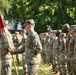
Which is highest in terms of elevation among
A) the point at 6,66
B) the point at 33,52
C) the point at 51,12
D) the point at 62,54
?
the point at 51,12

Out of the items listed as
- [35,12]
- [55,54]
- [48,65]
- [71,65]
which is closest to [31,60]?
[71,65]

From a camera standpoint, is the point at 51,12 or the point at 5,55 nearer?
the point at 5,55

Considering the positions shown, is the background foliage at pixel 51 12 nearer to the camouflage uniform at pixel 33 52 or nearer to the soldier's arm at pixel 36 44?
the camouflage uniform at pixel 33 52

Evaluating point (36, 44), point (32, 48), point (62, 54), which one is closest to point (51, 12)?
point (62, 54)

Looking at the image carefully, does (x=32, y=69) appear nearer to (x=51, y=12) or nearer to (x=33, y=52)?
(x=33, y=52)

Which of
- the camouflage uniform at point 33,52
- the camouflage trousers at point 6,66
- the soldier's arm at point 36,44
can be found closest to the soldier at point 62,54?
the camouflage trousers at point 6,66

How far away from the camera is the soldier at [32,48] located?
11906 mm

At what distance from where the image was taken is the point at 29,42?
1205 cm

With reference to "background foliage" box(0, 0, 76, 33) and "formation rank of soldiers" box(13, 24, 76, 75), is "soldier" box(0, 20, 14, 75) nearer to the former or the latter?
"formation rank of soldiers" box(13, 24, 76, 75)

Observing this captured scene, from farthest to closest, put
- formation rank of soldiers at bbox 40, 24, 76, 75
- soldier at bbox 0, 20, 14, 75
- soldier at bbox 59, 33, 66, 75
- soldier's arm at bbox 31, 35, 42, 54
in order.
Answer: soldier at bbox 59, 33, 66, 75 → formation rank of soldiers at bbox 40, 24, 76, 75 → soldier at bbox 0, 20, 14, 75 → soldier's arm at bbox 31, 35, 42, 54

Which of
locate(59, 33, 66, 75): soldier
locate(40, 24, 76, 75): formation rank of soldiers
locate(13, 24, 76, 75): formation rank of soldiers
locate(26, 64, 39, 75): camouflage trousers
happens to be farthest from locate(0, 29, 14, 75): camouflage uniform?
locate(59, 33, 66, 75): soldier

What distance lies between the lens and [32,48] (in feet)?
39.4

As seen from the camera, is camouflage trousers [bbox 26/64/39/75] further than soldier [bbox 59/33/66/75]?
No

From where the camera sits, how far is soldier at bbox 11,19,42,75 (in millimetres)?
11906
